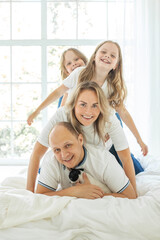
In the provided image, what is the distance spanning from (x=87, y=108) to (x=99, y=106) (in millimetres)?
73

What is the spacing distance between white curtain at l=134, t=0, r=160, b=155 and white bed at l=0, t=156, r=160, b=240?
7.42ft

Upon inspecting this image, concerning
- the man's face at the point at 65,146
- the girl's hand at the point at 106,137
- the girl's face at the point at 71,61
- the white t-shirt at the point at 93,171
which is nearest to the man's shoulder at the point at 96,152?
the white t-shirt at the point at 93,171

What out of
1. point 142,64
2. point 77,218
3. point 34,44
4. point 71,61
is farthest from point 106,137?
point 34,44

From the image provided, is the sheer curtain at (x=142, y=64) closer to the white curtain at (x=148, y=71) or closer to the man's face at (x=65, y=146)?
the white curtain at (x=148, y=71)

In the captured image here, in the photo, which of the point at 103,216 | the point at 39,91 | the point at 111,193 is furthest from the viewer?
the point at 39,91

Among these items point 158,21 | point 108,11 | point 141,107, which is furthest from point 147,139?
point 108,11

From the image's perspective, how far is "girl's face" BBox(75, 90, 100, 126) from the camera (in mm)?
1614

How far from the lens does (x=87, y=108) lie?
1.61 m

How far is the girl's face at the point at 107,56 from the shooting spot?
1975 millimetres

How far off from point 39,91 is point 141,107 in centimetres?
137

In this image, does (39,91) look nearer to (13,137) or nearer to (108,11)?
(13,137)

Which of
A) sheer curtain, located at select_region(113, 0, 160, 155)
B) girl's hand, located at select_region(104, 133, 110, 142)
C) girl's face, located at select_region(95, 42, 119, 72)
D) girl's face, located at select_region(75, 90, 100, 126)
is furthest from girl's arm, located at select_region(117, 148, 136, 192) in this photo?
sheer curtain, located at select_region(113, 0, 160, 155)

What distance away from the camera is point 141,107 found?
11.5 feet

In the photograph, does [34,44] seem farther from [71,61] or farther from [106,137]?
[106,137]
